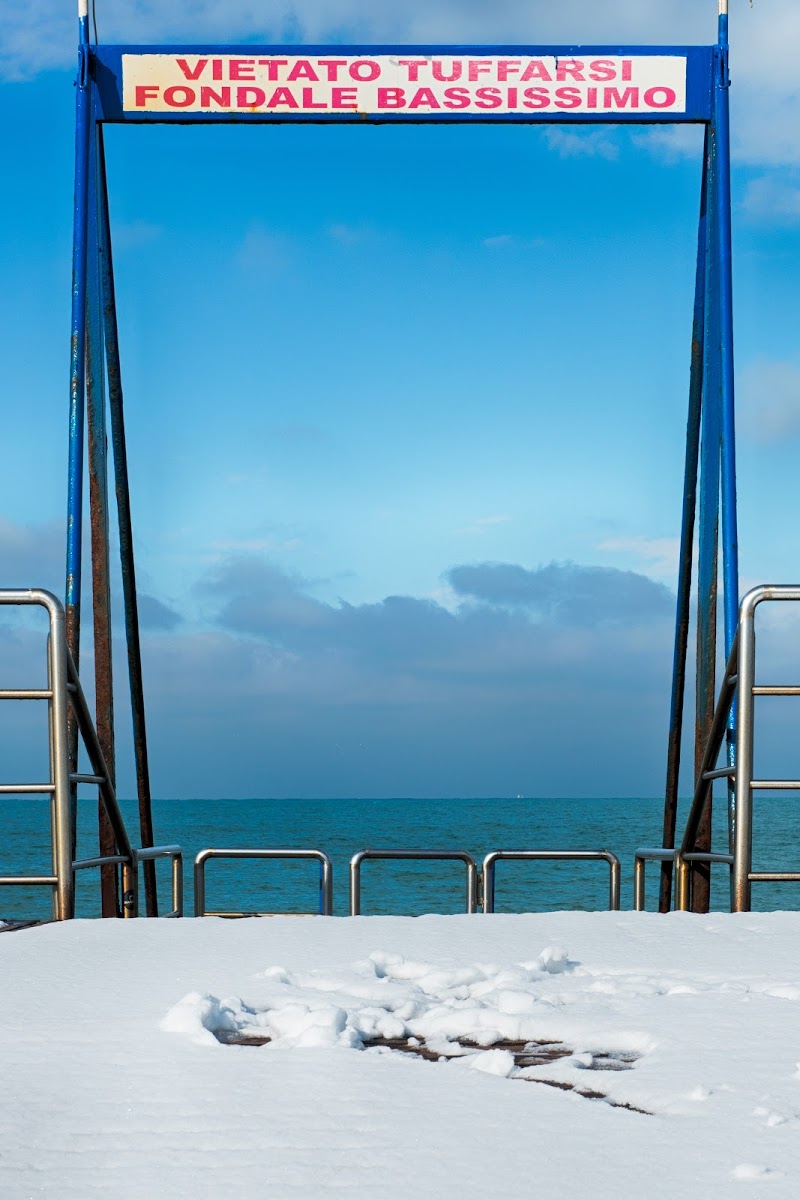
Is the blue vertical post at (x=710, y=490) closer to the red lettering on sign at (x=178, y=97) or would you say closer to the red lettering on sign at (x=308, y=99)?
the red lettering on sign at (x=308, y=99)

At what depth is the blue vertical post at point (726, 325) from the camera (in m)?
6.80

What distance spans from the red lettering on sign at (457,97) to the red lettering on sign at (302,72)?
736 millimetres

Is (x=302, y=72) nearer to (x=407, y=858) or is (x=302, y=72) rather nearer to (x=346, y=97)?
(x=346, y=97)

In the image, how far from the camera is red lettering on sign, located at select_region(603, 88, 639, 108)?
7.07 meters

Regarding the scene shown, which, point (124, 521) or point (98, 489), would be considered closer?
point (98, 489)

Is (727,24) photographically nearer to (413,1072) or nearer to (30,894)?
(413,1072)

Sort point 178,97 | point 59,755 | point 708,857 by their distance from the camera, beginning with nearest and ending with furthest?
point 59,755
point 708,857
point 178,97

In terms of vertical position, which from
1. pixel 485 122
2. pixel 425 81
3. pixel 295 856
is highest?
pixel 425 81

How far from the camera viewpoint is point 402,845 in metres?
52.8

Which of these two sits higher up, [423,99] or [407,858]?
[423,99]

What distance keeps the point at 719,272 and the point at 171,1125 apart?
6.23m

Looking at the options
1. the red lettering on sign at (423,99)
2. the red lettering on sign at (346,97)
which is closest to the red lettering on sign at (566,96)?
the red lettering on sign at (423,99)

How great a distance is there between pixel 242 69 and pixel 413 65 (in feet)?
3.13

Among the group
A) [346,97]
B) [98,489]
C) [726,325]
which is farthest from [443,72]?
[98,489]
